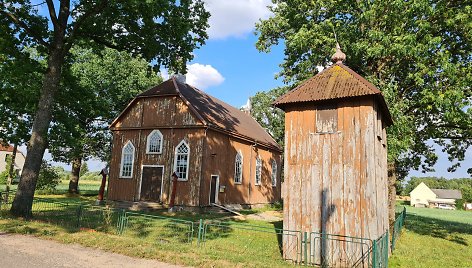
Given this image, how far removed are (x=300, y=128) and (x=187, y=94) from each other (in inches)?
561

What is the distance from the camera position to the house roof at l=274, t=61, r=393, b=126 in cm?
986

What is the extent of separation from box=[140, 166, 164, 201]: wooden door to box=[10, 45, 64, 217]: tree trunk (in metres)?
7.95

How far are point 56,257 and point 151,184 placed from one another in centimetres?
1327

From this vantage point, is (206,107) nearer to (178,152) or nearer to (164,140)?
(164,140)

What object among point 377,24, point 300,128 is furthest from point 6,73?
point 377,24

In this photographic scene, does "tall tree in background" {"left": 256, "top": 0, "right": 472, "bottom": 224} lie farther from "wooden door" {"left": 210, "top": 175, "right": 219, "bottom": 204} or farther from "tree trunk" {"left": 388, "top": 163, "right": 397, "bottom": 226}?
"wooden door" {"left": 210, "top": 175, "right": 219, "bottom": 204}

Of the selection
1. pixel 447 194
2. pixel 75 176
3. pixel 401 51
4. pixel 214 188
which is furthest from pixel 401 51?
pixel 447 194

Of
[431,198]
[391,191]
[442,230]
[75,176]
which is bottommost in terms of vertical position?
[442,230]

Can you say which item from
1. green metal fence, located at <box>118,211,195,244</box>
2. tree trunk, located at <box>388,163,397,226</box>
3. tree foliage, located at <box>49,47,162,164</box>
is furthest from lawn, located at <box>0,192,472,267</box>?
tree foliage, located at <box>49,47,162,164</box>

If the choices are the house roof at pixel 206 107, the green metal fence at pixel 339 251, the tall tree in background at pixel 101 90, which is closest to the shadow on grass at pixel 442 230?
the green metal fence at pixel 339 251

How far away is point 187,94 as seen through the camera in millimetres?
23578

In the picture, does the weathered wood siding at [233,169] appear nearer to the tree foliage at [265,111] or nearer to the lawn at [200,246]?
the lawn at [200,246]

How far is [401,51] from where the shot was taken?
14570 millimetres

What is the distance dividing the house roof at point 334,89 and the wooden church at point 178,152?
10476 millimetres
